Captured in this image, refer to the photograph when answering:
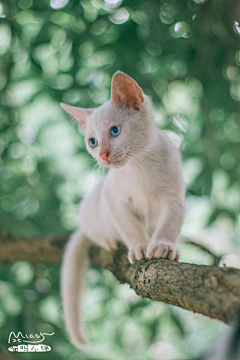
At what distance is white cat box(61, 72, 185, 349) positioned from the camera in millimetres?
1109

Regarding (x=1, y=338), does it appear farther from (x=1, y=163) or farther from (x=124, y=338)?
(x=1, y=163)

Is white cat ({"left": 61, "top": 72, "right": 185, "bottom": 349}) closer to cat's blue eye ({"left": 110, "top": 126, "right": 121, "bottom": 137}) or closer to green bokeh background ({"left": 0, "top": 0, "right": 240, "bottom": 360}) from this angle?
cat's blue eye ({"left": 110, "top": 126, "right": 121, "bottom": 137})

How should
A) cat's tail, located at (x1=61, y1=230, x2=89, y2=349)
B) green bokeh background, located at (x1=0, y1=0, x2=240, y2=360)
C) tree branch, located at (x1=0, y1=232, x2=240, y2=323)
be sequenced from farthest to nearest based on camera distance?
green bokeh background, located at (x1=0, y1=0, x2=240, y2=360), cat's tail, located at (x1=61, y1=230, x2=89, y2=349), tree branch, located at (x1=0, y1=232, x2=240, y2=323)

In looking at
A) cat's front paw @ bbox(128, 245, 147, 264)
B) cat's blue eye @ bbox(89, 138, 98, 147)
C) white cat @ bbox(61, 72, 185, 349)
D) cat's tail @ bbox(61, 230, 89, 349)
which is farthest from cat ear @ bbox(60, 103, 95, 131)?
cat's tail @ bbox(61, 230, 89, 349)

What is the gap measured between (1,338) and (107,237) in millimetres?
967

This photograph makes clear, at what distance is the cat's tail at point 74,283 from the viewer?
5.15 feet

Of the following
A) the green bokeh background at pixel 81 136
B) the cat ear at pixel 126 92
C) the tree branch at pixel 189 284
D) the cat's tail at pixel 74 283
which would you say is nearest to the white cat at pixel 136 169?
the cat ear at pixel 126 92

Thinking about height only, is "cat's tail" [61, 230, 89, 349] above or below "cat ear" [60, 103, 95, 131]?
below

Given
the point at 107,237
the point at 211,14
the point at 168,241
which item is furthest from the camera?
the point at 211,14

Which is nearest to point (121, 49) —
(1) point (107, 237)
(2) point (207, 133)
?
(2) point (207, 133)

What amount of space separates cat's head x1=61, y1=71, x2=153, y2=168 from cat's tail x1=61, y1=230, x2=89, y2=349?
2.49 ft

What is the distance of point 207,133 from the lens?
191cm

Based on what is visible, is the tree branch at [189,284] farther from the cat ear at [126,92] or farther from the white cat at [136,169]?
the cat ear at [126,92]

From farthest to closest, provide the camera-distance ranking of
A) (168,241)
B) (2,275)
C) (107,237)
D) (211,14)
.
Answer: (2,275) → (211,14) → (107,237) → (168,241)
